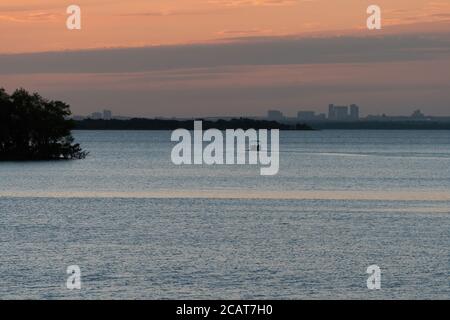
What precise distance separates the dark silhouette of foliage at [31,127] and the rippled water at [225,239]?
34.9 meters

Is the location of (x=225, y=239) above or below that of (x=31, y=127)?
below

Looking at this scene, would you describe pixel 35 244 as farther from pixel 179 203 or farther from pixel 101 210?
pixel 179 203

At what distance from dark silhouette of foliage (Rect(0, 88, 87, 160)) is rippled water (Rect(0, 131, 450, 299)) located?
34934 mm

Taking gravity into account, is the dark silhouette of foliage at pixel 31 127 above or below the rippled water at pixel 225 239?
above

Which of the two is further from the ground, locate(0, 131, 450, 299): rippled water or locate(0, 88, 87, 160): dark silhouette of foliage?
locate(0, 88, 87, 160): dark silhouette of foliage

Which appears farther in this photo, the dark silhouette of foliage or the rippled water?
the dark silhouette of foliage

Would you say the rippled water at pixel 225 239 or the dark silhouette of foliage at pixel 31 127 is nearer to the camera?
the rippled water at pixel 225 239

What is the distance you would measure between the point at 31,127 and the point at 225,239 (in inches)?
3312

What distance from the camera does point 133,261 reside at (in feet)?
121

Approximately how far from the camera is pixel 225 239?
146 feet

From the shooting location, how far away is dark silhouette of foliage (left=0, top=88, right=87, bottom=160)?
12438 centimetres

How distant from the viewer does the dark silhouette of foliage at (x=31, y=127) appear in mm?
124375

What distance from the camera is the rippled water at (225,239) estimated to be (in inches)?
1229
